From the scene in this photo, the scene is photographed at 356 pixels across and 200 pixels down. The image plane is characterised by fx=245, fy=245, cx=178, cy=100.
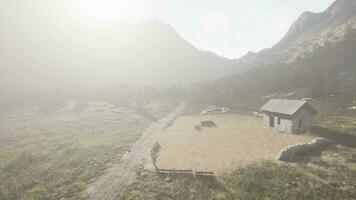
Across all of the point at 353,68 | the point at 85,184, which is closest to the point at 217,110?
the point at 85,184

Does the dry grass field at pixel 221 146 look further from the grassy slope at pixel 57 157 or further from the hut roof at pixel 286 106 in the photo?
the grassy slope at pixel 57 157

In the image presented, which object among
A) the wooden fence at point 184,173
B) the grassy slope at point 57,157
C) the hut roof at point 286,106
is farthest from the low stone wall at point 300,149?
the grassy slope at point 57,157

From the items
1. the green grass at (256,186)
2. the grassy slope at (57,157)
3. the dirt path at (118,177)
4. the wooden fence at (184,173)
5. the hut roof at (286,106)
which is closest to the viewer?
the green grass at (256,186)

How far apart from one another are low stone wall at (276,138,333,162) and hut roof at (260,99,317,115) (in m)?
8.91

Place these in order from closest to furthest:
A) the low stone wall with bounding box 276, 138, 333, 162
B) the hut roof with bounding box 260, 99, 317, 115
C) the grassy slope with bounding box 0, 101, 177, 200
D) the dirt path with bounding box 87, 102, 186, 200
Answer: the dirt path with bounding box 87, 102, 186, 200
the grassy slope with bounding box 0, 101, 177, 200
the low stone wall with bounding box 276, 138, 333, 162
the hut roof with bounding box 260, 99, 317, 115

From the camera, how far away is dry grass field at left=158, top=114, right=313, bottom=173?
32.4 meters

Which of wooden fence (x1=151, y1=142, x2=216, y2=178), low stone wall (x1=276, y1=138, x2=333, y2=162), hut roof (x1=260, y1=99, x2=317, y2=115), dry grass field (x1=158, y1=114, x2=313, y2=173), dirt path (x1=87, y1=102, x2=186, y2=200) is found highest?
hut roof (x1=260, y1=99, x2=317, y2=115)

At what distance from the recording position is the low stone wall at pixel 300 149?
104 ft

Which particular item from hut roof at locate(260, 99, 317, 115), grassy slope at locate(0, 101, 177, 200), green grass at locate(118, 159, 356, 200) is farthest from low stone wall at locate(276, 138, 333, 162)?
grassy slope at locate(0, 101, 177, 200)

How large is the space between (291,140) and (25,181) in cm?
3917

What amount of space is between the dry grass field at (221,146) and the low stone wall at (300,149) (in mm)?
1581

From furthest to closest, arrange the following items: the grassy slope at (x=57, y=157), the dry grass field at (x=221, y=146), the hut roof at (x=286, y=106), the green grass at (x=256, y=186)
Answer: the hut roof at (x=286, y=106) → the dry grass field at (x=221, y=146) → the grassy slope at (x=57, y=157) → the green grass at (x=256, y=186)

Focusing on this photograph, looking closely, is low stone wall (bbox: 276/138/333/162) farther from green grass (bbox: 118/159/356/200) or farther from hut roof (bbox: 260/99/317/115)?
hut roof (bbox: 260/99/317/115)

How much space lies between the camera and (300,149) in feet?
108
